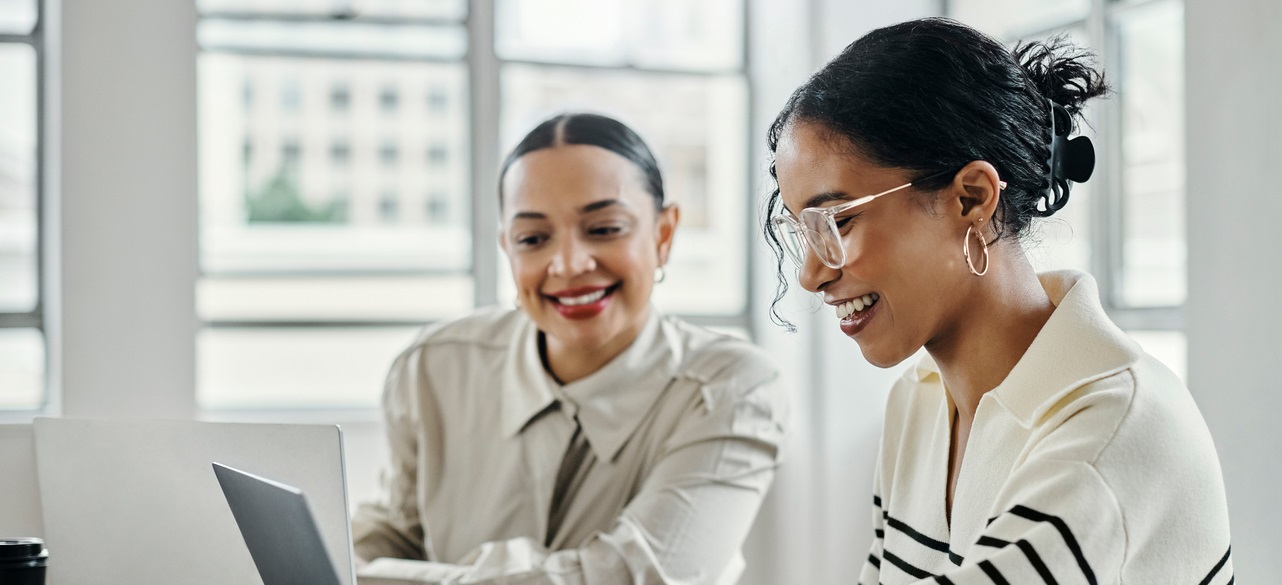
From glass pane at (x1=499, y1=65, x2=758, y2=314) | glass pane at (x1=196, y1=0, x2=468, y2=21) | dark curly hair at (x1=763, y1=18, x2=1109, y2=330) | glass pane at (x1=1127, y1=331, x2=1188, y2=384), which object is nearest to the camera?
dark curly hair at (x1=763, y1=18, x2=1109, y2=330)

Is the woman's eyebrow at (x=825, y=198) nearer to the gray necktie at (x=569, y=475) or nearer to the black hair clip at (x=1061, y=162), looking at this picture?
the black hair clip at (x=1061, y=162)

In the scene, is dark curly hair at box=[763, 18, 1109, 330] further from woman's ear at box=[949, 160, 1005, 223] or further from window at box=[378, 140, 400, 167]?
window at box=[378, 140, 400, 167]

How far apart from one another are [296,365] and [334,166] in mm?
550

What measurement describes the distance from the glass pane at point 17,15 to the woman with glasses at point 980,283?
2265 millimetres

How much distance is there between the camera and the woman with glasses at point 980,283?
1037 mm

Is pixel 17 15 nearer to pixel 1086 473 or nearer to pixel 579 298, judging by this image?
pixel 579 298

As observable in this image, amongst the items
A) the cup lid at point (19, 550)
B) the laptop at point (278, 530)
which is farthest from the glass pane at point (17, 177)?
the laptop at point (278, 530)

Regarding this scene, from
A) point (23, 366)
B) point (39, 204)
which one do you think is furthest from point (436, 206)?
point (23, 366)

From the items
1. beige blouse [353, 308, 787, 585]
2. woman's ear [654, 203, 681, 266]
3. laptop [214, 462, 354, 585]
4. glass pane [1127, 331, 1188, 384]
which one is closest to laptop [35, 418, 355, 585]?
laptop [214, 462, 354, 585]

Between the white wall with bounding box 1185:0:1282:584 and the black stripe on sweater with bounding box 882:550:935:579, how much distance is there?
0.65 meters

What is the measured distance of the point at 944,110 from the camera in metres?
1.18

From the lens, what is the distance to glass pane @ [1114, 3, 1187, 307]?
2.33 m

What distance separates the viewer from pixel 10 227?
2.80m

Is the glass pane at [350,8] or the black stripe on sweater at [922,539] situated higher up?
the glass pane at [350,8]
